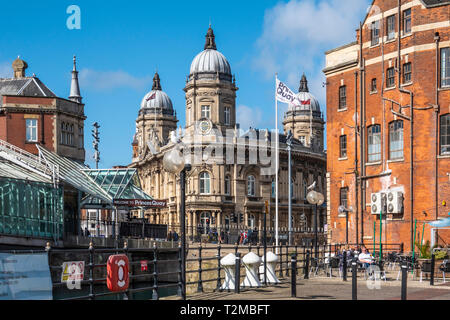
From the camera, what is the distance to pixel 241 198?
8469 cm

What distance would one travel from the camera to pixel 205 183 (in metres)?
83.2

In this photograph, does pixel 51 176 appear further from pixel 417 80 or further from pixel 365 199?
pixel 417 80

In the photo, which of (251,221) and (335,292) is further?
(251,221)

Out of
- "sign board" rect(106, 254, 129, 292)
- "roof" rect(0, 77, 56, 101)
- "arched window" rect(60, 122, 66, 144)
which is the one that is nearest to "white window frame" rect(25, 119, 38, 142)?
"arched window" rect(60, 122, 66, 144)

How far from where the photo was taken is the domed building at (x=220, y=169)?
3246 inches

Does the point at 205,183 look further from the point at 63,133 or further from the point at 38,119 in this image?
the point at 38,119

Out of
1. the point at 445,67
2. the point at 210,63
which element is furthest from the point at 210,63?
the point at 445,67

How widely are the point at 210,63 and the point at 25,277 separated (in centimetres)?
7846

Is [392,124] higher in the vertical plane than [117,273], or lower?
higher

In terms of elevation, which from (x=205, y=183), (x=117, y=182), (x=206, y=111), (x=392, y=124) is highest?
(x=206, y=111)

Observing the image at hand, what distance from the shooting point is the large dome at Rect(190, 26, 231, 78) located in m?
90.0
